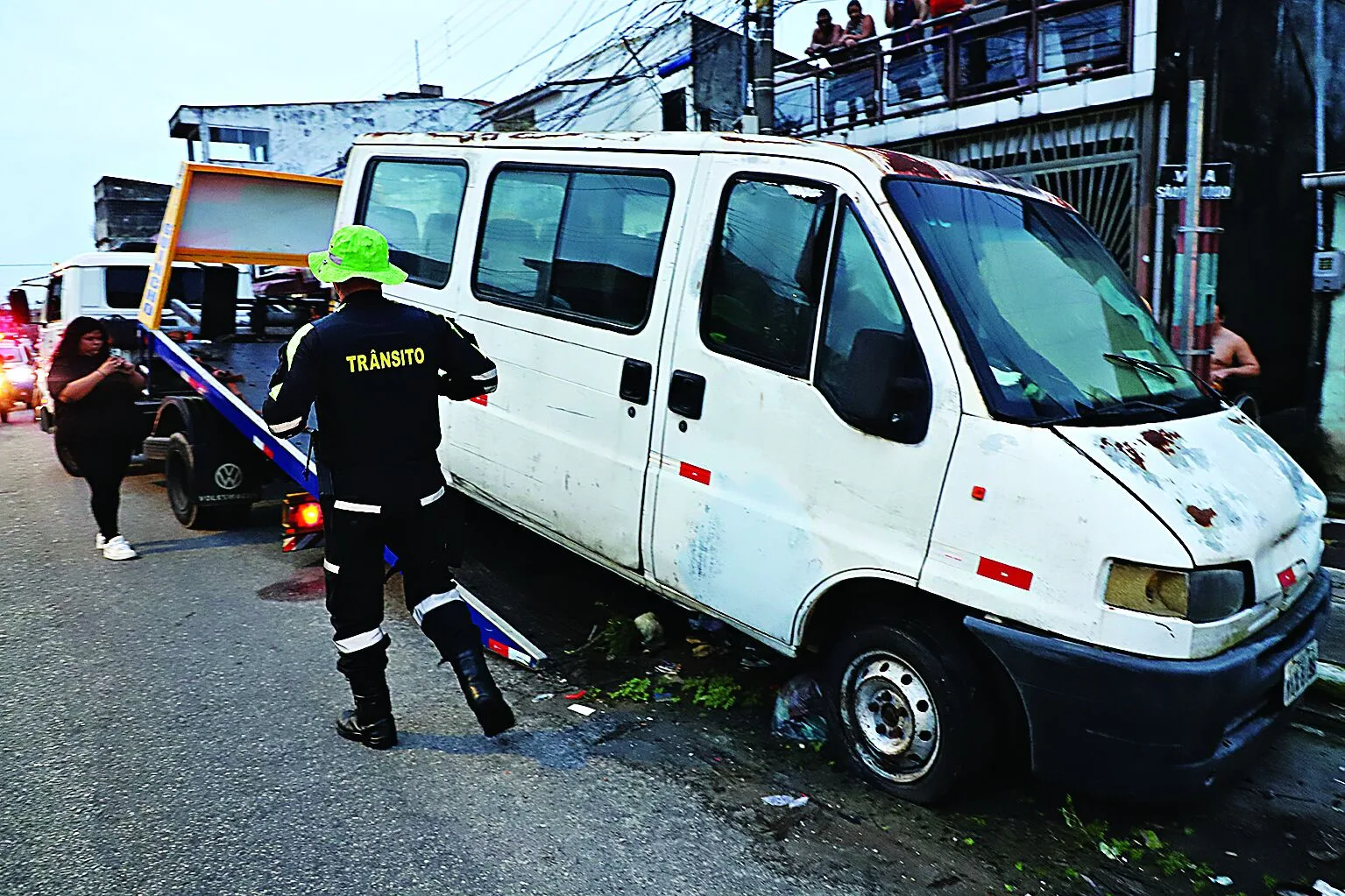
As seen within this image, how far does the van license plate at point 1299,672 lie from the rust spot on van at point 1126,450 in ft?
2.99

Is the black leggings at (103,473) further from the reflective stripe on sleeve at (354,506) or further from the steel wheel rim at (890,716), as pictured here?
the steel wheel rim at (890,716)

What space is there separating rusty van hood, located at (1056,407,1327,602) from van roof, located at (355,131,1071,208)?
1.20m

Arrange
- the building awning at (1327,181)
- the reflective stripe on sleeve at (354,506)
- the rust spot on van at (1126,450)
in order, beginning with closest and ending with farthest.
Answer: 1. the rust spot on van at (1126,450)
2. the reflective stripe on sleeve at (354,506)
3. the building awning at (1327,181)

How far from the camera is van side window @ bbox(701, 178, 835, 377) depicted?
3.53 metres

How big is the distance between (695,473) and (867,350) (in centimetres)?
99

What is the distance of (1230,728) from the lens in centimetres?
301

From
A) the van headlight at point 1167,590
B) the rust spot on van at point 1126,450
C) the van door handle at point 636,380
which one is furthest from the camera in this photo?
the van door handle at point 636,380

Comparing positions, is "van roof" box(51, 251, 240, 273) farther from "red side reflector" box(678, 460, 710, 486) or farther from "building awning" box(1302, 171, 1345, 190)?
"building awning" box(1302, 171, 1345, 190)

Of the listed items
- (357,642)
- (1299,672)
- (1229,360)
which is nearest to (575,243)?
(357,642)

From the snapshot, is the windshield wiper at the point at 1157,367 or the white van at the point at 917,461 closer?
the white van at the point at 917,461

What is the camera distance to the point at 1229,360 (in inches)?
327

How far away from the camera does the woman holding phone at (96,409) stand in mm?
6137

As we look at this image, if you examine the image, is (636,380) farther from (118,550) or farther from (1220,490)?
(118,550)

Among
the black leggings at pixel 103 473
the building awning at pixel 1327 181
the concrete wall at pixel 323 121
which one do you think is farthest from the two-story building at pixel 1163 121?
the concrete wall at pixel 323 121
